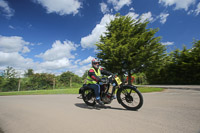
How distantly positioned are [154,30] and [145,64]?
4.80m

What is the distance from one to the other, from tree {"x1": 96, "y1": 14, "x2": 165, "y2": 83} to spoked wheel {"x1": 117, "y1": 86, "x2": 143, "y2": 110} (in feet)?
25.9

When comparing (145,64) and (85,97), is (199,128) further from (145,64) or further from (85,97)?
(145,64)

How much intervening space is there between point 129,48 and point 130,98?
907 cm

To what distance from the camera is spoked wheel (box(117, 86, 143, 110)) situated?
9.68 feet

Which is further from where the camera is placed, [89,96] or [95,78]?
[89,96]

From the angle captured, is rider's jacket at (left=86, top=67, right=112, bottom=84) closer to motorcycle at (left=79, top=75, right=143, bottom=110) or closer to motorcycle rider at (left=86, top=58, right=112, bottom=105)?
motorcycle rider at (left=86, top=58, right=112, bottom=105)

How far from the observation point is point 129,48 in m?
11.3

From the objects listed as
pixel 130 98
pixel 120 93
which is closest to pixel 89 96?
pixel 120 93

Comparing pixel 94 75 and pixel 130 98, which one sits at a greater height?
pixel 94 75

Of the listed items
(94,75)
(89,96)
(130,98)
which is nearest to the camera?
(130,98)

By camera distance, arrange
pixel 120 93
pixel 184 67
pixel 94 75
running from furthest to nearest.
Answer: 1. pixel 184 67
2. pixel 94 75
3. pixel 120 93

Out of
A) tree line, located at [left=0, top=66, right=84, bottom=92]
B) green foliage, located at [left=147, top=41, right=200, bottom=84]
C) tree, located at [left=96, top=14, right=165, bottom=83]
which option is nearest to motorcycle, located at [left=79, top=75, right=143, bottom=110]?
tree, located at [left=96, top=14, right=165, bottom=83]

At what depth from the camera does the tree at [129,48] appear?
11.3 m

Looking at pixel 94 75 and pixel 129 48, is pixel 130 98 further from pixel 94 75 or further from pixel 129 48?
pixel 129 48
